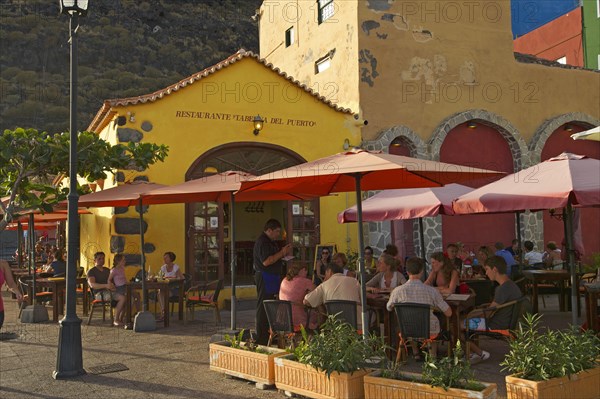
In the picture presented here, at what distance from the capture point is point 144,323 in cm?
898

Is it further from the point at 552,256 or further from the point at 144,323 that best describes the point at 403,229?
the point at 144,323

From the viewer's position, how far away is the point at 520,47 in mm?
25062

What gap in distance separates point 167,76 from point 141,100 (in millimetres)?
34645

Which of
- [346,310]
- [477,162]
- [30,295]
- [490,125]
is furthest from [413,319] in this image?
[490,125]

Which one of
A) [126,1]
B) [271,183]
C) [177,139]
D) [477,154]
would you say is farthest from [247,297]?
[126,1]

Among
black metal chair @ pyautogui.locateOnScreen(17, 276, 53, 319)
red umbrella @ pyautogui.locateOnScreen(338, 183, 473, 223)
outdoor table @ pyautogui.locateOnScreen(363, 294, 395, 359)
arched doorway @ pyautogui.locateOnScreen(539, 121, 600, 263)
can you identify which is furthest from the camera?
arched doorway @ pyautogui.locateOnScreen(539, 121, 600, 263)

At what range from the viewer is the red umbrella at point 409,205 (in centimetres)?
845

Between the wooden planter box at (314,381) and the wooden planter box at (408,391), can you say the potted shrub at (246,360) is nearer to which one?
the wooden planter box at (314,381)

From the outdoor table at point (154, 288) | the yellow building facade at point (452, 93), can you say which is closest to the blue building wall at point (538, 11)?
the yellow building facade at point (452, 93)

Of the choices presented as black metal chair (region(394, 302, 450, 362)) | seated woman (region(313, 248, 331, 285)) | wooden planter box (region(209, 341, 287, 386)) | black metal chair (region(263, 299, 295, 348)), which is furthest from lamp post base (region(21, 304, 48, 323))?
black metal chair (region(394, 302, 450, 362))

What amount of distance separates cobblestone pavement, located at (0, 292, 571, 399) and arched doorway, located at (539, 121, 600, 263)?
6543 mm

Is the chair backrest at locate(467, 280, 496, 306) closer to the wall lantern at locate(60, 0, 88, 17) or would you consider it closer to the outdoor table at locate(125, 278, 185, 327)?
the outdoor table at locate(125, 278, 185, 327)

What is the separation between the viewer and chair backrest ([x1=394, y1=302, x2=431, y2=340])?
5699 mm

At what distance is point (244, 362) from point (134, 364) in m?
1.72
